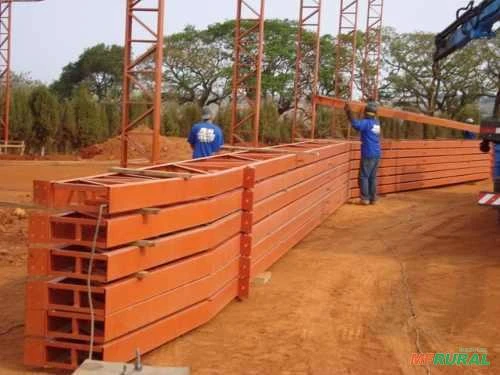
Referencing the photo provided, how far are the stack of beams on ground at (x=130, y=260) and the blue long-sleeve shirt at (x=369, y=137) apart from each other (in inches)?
300

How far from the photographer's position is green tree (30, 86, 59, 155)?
30.0 m

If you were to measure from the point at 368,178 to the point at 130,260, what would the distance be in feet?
31.9

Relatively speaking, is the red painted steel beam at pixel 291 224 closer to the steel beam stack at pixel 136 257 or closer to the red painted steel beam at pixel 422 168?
the steel beam stack at pixel 136 257

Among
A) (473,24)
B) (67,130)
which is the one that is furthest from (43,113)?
(473,24)

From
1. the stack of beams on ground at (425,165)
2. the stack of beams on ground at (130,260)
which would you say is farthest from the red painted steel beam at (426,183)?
the stack of beams on ground at (130,260)

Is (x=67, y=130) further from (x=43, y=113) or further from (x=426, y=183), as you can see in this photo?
(x=426, y=183)

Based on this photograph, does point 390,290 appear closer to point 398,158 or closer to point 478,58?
point 398,158

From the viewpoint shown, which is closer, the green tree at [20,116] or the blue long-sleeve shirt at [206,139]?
the blue long-sleeve shirt at [206,139]

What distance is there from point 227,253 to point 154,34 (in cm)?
985

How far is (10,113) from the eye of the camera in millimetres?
29766

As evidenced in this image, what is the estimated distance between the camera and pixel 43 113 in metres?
30.0

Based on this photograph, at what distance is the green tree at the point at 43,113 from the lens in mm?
29953

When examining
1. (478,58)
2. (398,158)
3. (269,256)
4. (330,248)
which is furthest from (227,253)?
(478,58)

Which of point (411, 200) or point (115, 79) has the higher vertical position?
point (115, 79)
